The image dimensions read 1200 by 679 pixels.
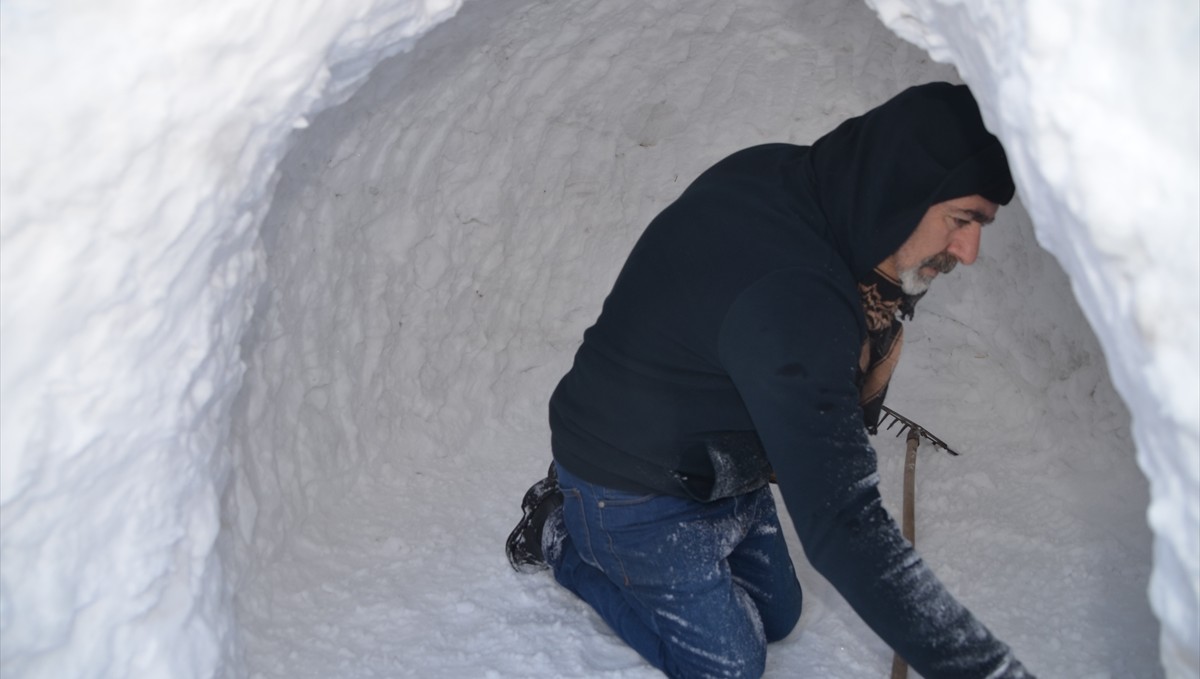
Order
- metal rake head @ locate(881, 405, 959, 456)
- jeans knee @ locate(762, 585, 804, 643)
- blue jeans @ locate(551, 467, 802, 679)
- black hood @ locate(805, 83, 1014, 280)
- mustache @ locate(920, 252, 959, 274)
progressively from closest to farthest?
black hood @ locate(805, 83, 1014, 280) < mustache @ locate(920, 252, 959, 274) < blue jeans @ locate(551, 467, 802, 679) < jeans knee @ locate(762, 585, 804, 643) < metal rake head @ locate(881, 405, 959, 456)

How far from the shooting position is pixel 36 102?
1347 millimetres

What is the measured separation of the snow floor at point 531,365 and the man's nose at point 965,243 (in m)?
0.91

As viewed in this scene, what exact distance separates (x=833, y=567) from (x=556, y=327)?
1.88 meters

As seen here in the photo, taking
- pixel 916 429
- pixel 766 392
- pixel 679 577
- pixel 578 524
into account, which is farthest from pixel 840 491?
pixel 916 429

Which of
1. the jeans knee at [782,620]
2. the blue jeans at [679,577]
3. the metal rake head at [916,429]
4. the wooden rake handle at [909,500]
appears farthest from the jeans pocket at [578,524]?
the metal rake head at [916,429]

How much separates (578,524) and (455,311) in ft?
3.44

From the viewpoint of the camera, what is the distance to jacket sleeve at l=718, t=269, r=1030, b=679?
137 cm

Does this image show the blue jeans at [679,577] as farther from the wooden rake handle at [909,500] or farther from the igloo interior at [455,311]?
the wooden rake handle at [909,500]

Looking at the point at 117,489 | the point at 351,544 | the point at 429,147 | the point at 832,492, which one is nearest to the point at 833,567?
the point at 832,492

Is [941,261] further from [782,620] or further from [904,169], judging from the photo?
[782,620]

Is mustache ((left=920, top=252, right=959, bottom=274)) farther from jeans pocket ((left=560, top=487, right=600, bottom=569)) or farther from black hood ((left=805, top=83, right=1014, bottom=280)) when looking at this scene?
jeans pocket ((left=560, top=487, right=600, bottom=569))

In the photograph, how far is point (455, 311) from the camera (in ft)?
9.58

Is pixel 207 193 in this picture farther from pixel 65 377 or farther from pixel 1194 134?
pixel 1194 134

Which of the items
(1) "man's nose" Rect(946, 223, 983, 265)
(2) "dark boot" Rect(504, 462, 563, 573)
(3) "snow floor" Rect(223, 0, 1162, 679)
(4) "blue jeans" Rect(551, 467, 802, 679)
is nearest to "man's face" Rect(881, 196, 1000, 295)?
(1) "man's nose" Rect(946, 223, 983, 265)
